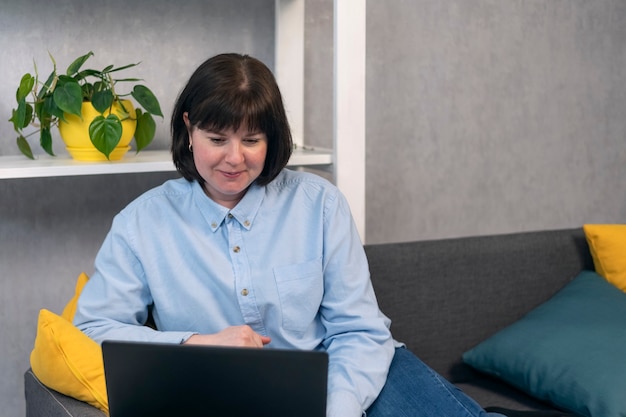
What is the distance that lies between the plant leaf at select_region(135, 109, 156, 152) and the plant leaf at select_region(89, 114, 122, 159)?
14 cm

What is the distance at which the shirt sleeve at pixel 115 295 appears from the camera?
1.65 meters

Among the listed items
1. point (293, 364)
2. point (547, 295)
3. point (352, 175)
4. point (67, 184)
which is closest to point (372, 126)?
point (352, 175)

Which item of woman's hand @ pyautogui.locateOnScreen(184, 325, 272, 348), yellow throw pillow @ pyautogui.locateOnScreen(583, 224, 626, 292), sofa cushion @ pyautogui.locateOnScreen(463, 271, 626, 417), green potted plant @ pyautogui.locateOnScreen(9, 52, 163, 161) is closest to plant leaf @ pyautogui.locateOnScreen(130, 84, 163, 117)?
green potted plant @ pyautogui.locateOnScreen(9, 52, 163, 161)

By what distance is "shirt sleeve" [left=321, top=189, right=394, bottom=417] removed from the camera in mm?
1664

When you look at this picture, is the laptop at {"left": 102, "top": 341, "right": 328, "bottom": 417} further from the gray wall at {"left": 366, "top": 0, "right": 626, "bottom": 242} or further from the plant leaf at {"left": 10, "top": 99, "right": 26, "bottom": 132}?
the gray wall at {"left": 366, "top": 0, "right": 626, "bottom": 242}

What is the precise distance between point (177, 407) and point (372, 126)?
146cm

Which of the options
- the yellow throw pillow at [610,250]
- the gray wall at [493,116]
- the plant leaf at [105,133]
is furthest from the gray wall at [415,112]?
the yellow throw pillow at [610,250]

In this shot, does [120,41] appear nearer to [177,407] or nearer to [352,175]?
[352,175]

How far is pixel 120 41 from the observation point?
2213mm

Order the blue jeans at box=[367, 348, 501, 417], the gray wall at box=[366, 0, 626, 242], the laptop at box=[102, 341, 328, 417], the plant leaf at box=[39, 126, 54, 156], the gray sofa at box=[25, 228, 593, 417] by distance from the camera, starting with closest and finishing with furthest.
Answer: the laptop at box=[102, 341, 328, 417]
the blue jeans at box=[367, 348, 501, 417]
the plant leaf at box=[39, 126, 54, 156]
the gray sofa at box=[25, 228, 593, 417]
the gray wall at box=[366, 0, 626, 242]

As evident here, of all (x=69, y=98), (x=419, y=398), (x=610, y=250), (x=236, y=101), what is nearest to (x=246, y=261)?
(x=236, y=101)

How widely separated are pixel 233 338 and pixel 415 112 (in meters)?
1.29

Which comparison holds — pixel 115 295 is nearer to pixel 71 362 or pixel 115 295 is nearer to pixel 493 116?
pixel 71 362

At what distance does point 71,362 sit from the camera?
156 centimetres
